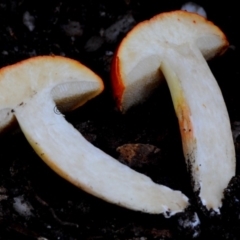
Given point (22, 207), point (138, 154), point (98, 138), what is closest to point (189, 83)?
point (138, 154)

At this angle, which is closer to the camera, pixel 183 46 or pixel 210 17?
pixel 183 46

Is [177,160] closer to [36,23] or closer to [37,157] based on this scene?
[37,157]

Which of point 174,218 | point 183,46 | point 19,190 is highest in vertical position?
point 183,46

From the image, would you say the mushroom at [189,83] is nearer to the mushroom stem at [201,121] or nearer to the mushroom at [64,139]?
the mushroom stem at [201,121]

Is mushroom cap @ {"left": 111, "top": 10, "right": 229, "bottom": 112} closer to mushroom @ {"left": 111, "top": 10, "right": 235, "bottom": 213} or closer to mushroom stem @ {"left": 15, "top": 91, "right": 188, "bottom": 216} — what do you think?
mushroom @ {"left": 111, "top": 10, "right": 235, "bottom": 213}

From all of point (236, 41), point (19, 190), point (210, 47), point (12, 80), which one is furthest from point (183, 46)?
point (19, 190)

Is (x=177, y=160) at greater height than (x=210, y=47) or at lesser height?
lesser

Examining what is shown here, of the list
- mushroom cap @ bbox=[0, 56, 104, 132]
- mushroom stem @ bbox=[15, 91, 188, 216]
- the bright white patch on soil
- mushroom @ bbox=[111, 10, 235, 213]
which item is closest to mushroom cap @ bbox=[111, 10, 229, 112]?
mushroom @ bbox=[111, 10, 235, 213]

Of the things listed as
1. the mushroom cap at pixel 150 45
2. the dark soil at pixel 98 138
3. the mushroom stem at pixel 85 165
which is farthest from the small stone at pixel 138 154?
the mushroom cap at pixel 150 45

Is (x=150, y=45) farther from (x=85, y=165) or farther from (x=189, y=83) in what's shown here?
(x=85, y=165)
